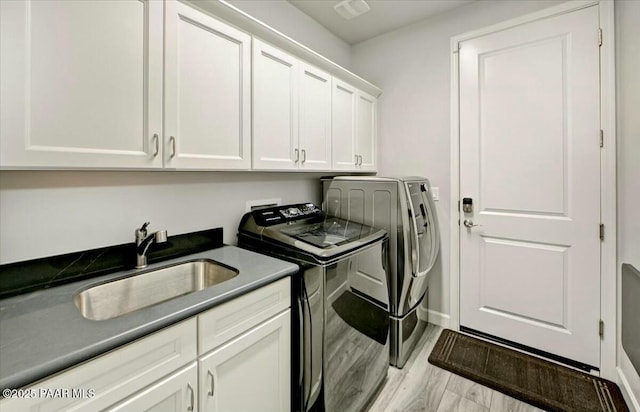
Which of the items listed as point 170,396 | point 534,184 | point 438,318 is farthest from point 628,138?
point 170,396

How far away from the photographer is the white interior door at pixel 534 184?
1.91 m

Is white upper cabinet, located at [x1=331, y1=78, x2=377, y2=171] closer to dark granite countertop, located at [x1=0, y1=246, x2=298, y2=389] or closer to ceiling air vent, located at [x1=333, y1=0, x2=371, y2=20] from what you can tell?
ceiling air vent, located at [x1=333, y1=0, x2=371, y2=20]

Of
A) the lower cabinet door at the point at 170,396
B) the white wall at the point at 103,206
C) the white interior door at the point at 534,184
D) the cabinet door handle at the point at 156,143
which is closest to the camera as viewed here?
the lower cabinet door at the point at 170,396

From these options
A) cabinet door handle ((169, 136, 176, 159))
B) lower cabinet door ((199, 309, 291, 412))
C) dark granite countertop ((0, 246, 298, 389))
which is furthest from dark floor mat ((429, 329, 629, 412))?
cabinet door handle ((169, 136, 176, 159))

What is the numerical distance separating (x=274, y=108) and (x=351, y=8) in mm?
1302

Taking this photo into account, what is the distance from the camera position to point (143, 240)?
4.49ft

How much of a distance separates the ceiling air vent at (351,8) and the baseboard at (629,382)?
3.00 m

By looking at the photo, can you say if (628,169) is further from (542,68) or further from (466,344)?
(466,344)

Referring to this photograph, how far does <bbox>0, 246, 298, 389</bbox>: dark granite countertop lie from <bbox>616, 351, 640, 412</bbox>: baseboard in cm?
209

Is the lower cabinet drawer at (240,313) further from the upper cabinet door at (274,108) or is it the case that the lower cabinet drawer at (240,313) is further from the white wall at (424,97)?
the white wall at (424,97)

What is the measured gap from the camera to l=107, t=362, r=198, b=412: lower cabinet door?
84cm

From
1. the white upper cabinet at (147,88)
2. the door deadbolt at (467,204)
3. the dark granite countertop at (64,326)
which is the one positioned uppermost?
the white upper cabinet at (147,88)

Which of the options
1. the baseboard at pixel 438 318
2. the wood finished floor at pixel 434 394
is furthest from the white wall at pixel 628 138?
the baseboard at pixel 438 318

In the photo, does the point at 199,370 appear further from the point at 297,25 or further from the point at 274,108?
the point at 297,25
